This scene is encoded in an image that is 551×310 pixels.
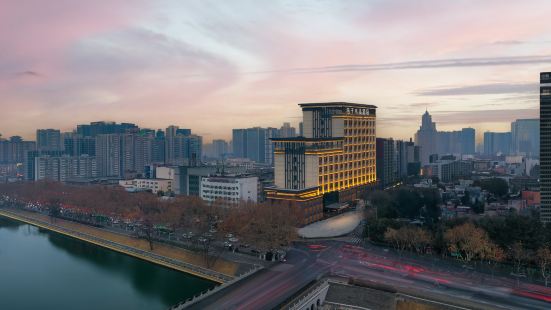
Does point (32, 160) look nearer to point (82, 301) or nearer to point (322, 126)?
point (322, 126)

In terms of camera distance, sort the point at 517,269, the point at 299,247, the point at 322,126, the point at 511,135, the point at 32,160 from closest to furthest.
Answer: the point at 517,269
the point at 299,247
the point at 322,126
the point at 32,160
the point at 511,135

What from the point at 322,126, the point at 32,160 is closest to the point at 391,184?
the point at 322,126

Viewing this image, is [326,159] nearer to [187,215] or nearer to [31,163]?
[187,215]

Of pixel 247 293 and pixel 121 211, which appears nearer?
pixel 247 293

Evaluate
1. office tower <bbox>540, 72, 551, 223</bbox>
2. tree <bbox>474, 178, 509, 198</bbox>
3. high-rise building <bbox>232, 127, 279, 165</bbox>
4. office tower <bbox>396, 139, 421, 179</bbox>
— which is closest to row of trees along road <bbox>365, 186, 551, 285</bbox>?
office tower <bbox>540, 72, 551, 223</bbox>

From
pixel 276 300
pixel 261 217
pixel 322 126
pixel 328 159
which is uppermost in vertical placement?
pixel 322 126

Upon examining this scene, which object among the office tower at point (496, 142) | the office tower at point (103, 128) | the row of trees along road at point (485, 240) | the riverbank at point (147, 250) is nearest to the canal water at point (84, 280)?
the riverbank at point (147, 250)
